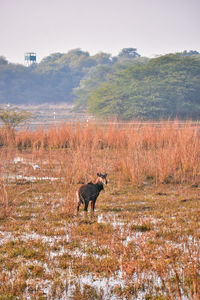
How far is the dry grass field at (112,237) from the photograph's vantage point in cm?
287

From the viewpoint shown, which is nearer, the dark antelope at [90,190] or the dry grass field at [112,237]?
the dry grass field at [112,237]

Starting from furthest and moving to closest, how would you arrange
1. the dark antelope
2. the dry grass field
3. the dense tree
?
the dense tree, the dark antelope, the dry grass field

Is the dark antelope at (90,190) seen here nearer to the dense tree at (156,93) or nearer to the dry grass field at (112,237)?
the dry grass field at (112,237)

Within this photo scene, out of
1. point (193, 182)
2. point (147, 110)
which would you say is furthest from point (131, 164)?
point (147, 110)

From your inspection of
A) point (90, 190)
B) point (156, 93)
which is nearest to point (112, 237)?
point (90, 190)

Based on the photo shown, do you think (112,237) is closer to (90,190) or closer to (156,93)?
(90,190)

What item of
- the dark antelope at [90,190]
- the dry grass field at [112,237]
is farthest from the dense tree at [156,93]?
the dark antelope at [90,190]

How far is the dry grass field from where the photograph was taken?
2871mm

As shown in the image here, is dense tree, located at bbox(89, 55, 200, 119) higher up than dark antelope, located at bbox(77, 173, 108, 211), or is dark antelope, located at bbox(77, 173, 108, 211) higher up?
dense tree, located at bbox(89, 55, 200, 119)

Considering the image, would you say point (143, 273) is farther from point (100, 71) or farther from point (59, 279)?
point (100, 71)

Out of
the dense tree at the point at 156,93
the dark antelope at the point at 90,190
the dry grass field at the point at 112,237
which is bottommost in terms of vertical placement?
the dry grass field at the point at 112,237

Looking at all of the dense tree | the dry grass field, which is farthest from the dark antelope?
the dense tree

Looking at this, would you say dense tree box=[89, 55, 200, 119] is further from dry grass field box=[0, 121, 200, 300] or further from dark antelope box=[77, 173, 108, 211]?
dark antelope box=[77, 173, 108, 211]

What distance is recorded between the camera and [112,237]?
3.93 metres
